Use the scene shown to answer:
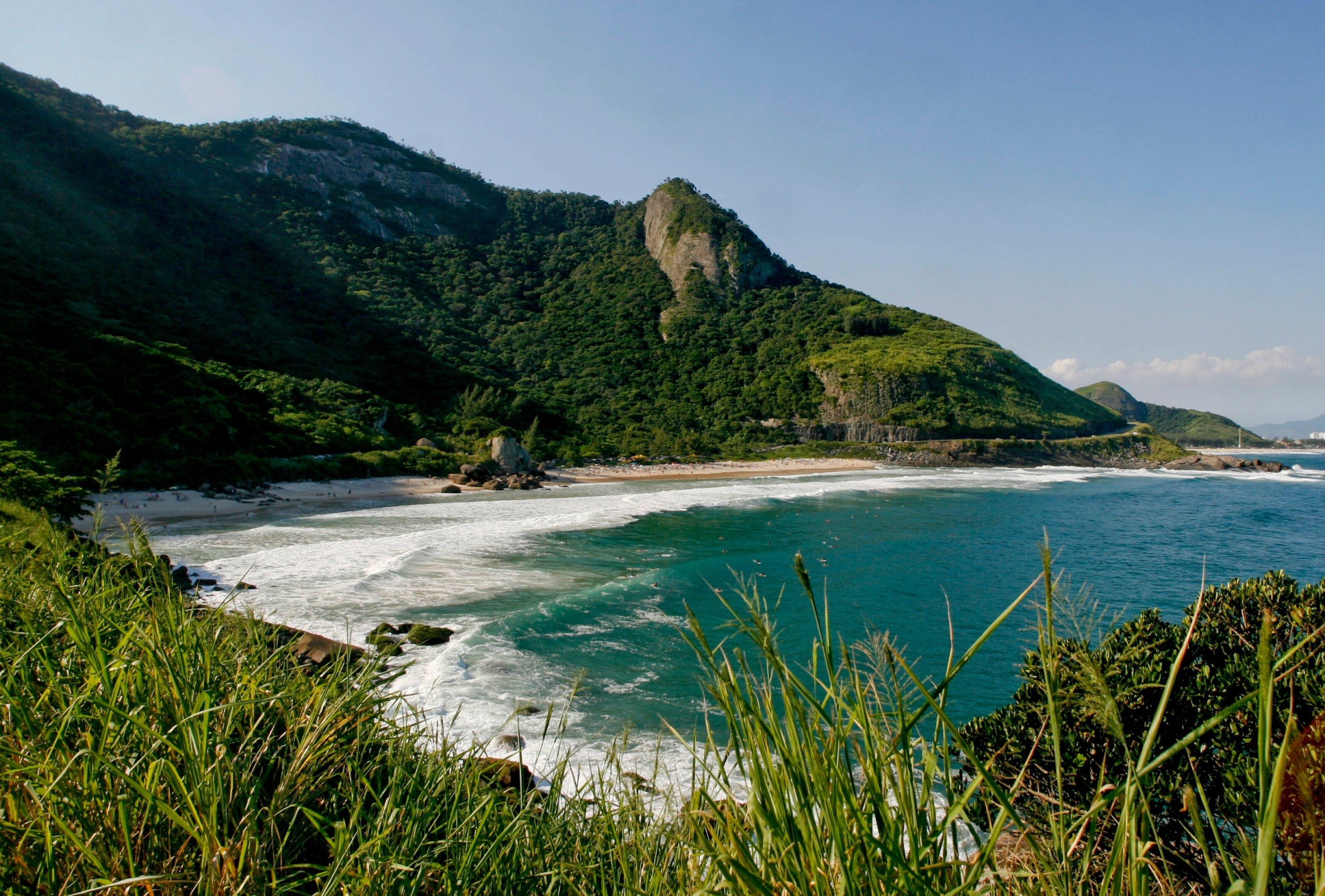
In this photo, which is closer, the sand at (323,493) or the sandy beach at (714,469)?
the sand at (323,493)

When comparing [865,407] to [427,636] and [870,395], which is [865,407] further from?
[427,636]

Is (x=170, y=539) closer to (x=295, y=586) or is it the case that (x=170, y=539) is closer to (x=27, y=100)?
(x=295, y=586)

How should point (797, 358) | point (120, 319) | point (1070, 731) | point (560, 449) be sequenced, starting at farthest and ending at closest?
point (797, 358), point (560, 449), point (120, 319), point (1070, 731)

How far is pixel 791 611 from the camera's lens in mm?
12258

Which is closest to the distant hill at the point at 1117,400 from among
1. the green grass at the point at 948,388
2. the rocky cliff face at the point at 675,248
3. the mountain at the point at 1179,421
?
the mountain at the point at 1179,421

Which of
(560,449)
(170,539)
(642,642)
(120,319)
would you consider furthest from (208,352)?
(642,642)

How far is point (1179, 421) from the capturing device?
14088cm

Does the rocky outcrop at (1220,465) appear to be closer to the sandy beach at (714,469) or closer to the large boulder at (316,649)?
the sandy beach at (714,469)

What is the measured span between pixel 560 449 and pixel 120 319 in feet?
88.0

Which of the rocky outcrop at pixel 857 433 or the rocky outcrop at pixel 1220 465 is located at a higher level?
the rocky outcrop at pixel 857 433

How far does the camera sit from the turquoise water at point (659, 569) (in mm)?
9023

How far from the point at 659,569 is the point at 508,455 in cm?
2496

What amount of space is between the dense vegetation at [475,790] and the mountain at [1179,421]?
13758cm

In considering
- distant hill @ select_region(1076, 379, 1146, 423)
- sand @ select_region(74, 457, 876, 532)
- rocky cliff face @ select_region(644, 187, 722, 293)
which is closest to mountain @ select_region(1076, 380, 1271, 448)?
distant hill @ select_region(1076, 379, 1146, 423)
